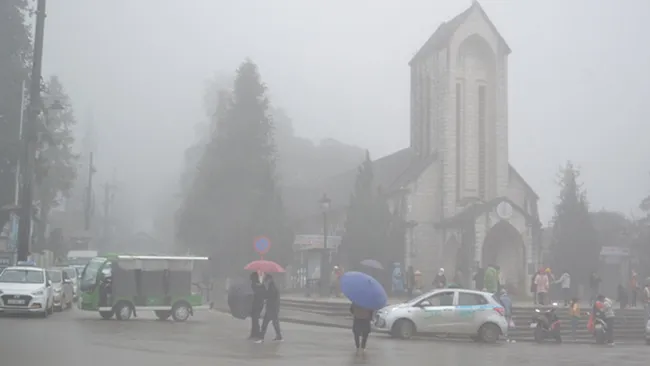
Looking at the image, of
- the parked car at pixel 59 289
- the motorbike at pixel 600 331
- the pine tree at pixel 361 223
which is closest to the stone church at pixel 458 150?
the pine tree at pixel 361 223

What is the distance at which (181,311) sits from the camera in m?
27.2

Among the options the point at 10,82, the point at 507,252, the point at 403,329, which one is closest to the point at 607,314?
the point at 403,329

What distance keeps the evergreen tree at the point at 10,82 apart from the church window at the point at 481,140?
1190 inches

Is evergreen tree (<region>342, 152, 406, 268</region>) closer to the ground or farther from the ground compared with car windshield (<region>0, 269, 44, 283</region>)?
farther from the ground

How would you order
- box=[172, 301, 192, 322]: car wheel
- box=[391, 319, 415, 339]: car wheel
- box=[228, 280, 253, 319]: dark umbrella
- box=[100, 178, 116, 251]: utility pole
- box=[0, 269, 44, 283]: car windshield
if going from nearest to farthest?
box=[391, 319, 415, 339]: car wheel < box=[0, 269, 44, 283]: car windshield < box=[172, 301, 192, 322]: car wheel < box=[228, 280, 253, 319]: dark umbrella < box=[100, 178, 116, 251]: utility pole

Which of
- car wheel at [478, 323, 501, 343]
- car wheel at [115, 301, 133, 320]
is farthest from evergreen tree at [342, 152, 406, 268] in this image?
car wheel at [478, 323, 501, 343]

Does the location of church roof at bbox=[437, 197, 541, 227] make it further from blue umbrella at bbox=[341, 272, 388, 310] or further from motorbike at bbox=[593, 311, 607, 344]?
blue umbrella at bbox=[341, 272, 388, 310]

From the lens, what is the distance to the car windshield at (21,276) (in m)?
25.8

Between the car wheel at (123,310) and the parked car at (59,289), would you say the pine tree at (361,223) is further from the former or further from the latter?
the car wheel at (123,310)

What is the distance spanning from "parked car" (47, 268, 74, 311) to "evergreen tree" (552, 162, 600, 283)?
1258 inches

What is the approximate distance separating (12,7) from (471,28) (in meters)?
29.9

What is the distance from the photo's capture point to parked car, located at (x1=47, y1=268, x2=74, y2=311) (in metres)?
29.9

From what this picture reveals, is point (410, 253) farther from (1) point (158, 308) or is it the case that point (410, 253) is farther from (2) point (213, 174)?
(1) point (158, 308)

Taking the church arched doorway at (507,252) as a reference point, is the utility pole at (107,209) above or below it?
above
